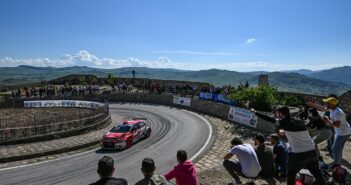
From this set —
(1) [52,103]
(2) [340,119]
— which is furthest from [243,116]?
(1) [52,103]

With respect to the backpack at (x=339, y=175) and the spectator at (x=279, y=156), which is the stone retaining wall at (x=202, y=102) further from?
the backpack at (x=339, y=175)

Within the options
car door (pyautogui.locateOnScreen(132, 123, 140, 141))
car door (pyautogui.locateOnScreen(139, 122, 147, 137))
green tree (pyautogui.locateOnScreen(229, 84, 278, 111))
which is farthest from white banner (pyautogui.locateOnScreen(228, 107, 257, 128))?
car door (pyautogui.locateOnScreen(132, 123, 140, 141))

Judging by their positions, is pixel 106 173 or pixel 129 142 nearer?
pixel 106 173

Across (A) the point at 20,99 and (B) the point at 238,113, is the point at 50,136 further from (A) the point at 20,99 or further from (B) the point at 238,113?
(A) the point at 20,99

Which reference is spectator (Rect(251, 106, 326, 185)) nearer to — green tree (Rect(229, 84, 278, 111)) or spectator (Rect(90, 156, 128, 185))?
spectator (Rect(90, 156, 128, 185))

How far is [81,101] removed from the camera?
39.8 meters

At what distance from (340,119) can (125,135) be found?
14.0 metres

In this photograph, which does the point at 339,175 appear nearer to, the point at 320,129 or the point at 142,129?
the point at 320,129

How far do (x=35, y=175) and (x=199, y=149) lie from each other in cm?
914

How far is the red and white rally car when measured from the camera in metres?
20.3

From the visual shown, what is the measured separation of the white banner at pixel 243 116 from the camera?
2611cm

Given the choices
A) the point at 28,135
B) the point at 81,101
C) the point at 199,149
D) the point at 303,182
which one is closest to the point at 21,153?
the point at 28,135

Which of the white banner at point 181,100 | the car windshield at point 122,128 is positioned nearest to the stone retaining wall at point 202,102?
the white banner at point 181,100

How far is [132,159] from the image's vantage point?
59.0 ft
